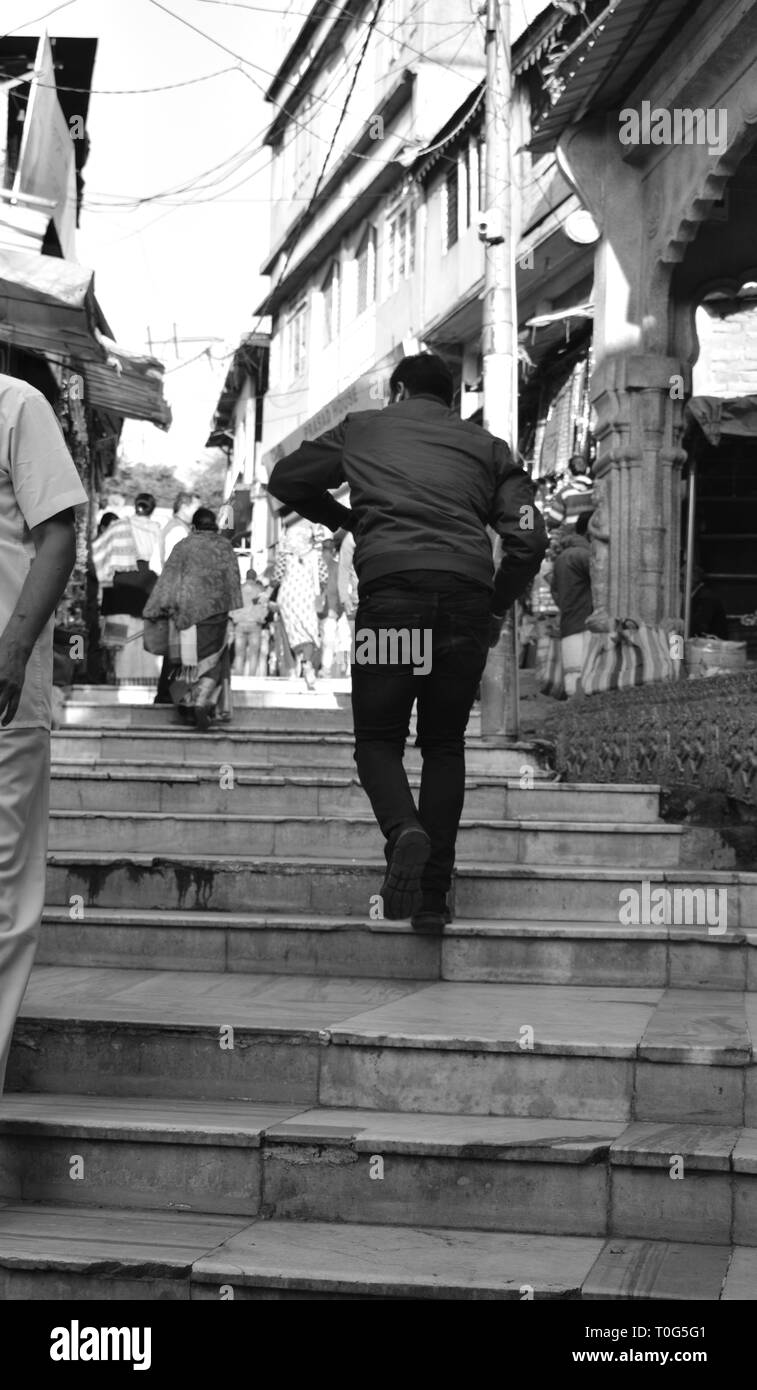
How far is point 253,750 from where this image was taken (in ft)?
31.4

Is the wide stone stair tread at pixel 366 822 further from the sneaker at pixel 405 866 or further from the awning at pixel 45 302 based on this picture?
the awning at pixel 45 302

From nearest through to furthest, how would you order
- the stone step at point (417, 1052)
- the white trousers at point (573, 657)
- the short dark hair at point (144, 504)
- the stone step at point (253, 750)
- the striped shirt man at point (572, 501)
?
the stone step at point (417, 1052)
the stone step at point (253, 750)
the white trousers at point (573, 657)
the short dark hair at point (144, 504)
the striped shirt man at point (572, 501)

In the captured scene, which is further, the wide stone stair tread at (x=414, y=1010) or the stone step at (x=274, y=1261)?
the wide stone stair tread at (x=414, y=1010)

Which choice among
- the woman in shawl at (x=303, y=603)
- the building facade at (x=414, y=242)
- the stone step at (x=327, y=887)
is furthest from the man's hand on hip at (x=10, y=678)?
the woman in shawl at (x=303, y=603)

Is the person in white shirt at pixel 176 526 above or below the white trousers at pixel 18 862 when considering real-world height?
above

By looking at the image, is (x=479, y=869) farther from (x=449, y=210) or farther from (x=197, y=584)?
(x=449, y=210)

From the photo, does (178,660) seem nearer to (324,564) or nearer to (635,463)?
(635,463)

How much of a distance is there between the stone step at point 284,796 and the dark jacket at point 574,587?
709 cm

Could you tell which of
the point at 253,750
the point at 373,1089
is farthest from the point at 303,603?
the point at 373,1089

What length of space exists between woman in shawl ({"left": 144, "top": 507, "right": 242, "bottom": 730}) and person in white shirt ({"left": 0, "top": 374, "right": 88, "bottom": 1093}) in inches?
280

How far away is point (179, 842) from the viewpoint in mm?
7180

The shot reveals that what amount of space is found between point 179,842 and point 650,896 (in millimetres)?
2229

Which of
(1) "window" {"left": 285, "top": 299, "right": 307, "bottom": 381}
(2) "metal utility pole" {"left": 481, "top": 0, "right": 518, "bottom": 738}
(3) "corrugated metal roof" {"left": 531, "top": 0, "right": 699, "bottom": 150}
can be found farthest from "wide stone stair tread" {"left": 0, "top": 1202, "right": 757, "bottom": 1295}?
(1) "window" {"left": 285, "top": 299, "right": 307, "bottom": 381}

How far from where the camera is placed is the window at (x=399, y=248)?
29.4 metres
